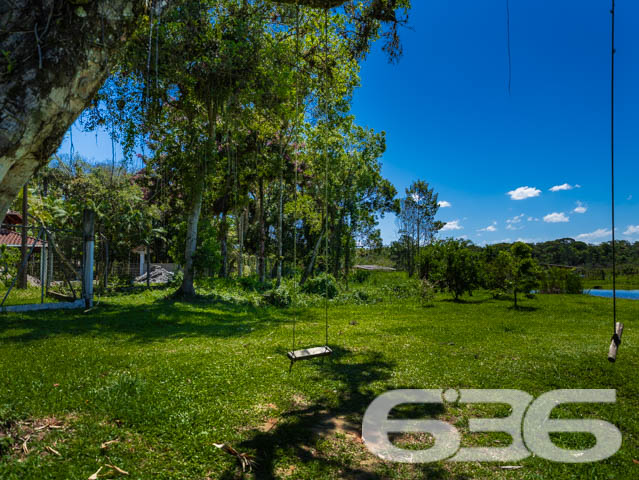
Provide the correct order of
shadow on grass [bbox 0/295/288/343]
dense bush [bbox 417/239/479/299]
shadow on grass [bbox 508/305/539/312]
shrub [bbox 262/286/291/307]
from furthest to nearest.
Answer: dense bush [bbox 417/239/479/299] < shrub [bbox 262/286/291/307] < shadow on grass [bbox 508/305/539/312] < shadow on grass [bbox 0/295/288/343]

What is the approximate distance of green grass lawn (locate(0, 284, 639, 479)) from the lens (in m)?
3.07

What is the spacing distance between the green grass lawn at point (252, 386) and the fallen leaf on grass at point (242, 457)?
0.20ft

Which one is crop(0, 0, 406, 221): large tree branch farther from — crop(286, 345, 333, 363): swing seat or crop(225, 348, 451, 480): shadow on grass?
crop(286, 345, 333, 363): swing seat

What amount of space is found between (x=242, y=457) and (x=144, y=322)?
7043 mm

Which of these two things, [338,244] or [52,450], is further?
[338,244]

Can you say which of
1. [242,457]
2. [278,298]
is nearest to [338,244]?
[278,298]

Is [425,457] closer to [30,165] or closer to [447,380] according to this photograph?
[447,380]

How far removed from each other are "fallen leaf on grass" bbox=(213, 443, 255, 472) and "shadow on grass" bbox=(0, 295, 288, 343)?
4.70 meters

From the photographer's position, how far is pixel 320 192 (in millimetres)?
20766

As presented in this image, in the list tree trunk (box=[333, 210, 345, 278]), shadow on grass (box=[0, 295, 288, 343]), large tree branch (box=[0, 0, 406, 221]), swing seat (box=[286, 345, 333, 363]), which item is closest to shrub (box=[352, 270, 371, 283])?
tree trunk (box=[333, 210, 345, 278])

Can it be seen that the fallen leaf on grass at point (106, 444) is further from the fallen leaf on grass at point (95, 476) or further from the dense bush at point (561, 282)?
the dense bush at point (561, 282)

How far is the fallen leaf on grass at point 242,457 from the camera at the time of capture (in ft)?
9.83

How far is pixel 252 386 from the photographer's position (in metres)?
4.86

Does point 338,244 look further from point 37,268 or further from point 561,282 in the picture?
point 37,268
